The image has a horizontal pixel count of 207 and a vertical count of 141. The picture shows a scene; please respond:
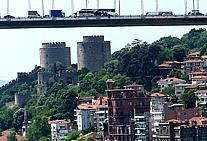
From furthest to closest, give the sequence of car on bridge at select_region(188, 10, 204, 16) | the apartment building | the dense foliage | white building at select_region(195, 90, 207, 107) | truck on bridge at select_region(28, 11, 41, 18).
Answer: the dense foliage
white building at select_region(195, 90, 207, 107)
the apartment building
car on bridge at select_region(188, 10, 204, 16)
truck on bridge at select_region(28, 11, 41, 18)

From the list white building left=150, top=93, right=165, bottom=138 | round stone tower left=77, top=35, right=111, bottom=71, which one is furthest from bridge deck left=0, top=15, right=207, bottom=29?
round stone tower left=77, top=35, right=111, bottom=71

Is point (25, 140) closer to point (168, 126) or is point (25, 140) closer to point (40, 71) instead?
point (168, 126)

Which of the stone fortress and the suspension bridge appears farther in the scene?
the stone fortress

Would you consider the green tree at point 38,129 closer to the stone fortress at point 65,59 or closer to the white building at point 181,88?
the white building at point 181,88

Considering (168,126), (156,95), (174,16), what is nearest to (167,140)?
(168,126)

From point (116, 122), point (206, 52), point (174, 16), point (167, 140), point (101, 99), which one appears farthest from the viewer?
point (206, 52)

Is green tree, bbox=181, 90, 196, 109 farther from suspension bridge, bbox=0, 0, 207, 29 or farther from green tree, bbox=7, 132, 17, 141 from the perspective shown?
suspension bridge, bbox=0, 0, 207, 29

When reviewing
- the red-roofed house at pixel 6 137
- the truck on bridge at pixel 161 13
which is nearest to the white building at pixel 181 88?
the red-roofed house at pixel 6 137
